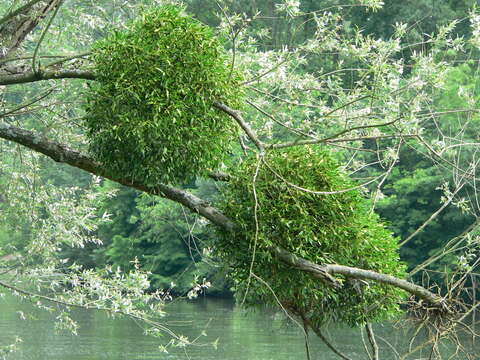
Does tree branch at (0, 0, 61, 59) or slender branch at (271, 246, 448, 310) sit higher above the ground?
tree branch at (0, 0, 61, 59)

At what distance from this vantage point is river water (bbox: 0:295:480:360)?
16625mm

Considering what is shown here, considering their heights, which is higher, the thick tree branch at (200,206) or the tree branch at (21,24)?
the tree branch at (21,24)

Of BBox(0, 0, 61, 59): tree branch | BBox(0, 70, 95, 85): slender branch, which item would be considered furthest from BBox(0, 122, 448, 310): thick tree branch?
BBox(0, 0, 61, 59): tree branch

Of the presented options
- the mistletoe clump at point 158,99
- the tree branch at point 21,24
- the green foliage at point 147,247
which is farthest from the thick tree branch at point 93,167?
the green foliage at point 147,247

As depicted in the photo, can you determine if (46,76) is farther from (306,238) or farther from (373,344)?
(373,344)

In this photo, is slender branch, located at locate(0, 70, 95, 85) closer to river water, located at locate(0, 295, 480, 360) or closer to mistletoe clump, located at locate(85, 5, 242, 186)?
mistletoe clump, located at locate(85, 5, 242, 186)

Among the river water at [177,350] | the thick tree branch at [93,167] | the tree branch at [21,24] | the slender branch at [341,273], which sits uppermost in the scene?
the tree branch at [21,24]

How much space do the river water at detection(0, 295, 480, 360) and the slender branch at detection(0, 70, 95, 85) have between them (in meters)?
10.1

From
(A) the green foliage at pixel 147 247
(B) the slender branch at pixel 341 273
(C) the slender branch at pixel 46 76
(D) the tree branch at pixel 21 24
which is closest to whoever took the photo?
(B) the slender branch at pixel 341 273

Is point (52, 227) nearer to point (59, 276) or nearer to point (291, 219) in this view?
point (59, 276)

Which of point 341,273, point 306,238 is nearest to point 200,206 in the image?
point 306,238

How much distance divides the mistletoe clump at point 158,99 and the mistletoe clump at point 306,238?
34 cm

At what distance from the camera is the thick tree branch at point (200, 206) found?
3.82m

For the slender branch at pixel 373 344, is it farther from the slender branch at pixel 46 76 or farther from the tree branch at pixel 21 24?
the tree branch at pixel 21 24
